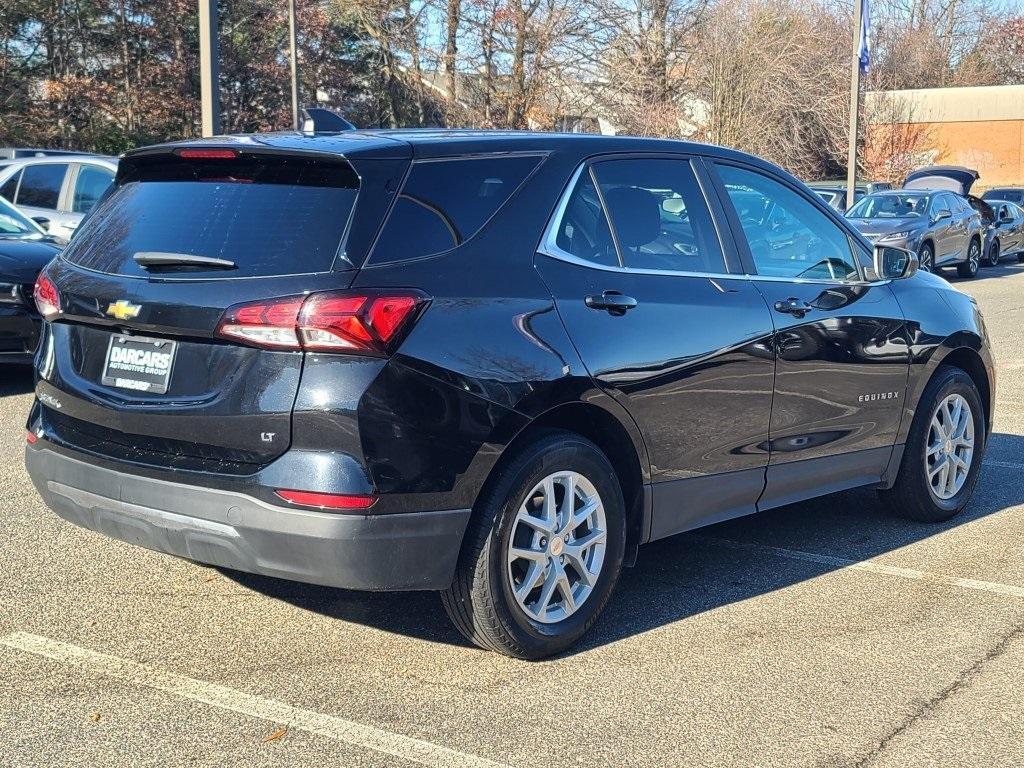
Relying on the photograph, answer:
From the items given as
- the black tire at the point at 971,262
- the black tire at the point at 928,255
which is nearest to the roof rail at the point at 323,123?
the black tire at the point at 928,255

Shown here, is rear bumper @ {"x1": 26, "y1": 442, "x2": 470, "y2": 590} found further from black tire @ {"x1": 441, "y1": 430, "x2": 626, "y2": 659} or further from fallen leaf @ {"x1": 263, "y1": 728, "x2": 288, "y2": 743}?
fallen leaf @ {"x1": 263, "y1": 728, "x2": 288, "y2": 743}

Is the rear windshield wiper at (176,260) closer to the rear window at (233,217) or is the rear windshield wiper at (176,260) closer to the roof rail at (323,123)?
the rear window at (233,217)

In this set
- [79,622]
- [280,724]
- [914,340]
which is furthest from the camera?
[914,340]

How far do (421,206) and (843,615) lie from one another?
2290 millimetres

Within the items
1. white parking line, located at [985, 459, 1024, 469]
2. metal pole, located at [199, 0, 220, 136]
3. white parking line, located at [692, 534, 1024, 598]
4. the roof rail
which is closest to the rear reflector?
the roof rail

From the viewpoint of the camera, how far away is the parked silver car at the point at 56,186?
47.2 ft

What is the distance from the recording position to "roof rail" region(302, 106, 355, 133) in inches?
189

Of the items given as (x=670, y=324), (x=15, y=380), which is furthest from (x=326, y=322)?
(x=15, y=380)

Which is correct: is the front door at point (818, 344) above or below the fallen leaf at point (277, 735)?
above

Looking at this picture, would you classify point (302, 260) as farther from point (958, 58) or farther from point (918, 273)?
point (958, 58)

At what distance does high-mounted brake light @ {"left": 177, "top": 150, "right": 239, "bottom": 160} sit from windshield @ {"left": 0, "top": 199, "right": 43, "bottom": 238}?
663 cm

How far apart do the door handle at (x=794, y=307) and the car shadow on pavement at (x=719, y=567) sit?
1.12 meters

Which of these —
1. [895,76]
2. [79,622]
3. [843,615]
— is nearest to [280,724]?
[79,622]

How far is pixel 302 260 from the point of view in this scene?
3.93m
